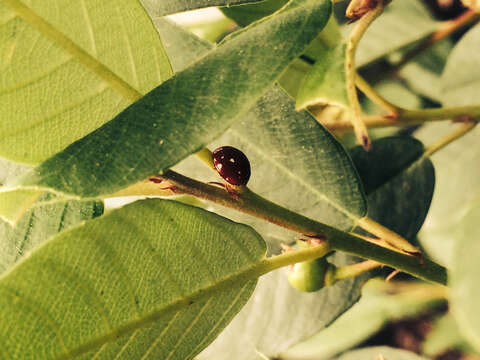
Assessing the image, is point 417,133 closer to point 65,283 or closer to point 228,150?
point 228,150

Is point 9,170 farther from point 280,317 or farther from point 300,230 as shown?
point 280,317

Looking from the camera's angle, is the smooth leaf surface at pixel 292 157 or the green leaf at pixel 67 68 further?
the smooth leaf surface at pixel 292 157

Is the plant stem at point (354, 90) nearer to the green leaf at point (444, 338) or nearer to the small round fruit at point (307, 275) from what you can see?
the small round fruit at point (307, 275)

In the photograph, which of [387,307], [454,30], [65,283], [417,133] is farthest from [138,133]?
[387,307]

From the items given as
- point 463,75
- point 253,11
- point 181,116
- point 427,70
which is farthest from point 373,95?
point 427,70

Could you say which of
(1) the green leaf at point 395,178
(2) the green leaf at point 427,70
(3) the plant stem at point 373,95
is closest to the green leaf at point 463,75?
(2) the green leaf at point 427,70
